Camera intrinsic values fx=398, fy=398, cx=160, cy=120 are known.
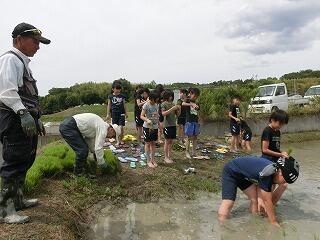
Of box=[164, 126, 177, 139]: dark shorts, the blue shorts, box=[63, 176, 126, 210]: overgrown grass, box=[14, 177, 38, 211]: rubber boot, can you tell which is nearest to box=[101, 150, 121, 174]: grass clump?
box=[63, 176, 126, 210]: overgrown grass

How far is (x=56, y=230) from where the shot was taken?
429 cm

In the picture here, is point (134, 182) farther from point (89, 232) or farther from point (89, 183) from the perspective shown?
point (89, 232)

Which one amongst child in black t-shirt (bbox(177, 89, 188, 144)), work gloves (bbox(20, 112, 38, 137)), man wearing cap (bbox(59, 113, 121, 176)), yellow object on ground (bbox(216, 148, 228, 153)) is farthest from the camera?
yellow object on ground (bbox(216, 148, 228, 153))

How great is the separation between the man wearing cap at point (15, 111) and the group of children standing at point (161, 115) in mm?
3828

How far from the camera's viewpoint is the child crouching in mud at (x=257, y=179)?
5.21 m

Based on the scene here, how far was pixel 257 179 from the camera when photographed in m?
5.44

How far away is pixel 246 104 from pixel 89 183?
10037 millimetres

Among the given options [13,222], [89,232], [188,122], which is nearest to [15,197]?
[13,222]

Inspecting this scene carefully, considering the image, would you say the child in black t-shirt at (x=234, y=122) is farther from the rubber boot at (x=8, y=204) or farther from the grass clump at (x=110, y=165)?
the rubber boot at (x=8, y=204)

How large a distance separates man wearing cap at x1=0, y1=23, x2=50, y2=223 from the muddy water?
3.94 ft

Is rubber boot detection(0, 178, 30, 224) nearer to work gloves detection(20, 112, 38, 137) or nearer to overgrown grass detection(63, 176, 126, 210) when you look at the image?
work gloves detection(20, 112, 38, 137)

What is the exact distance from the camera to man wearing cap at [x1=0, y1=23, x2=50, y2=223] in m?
3.98

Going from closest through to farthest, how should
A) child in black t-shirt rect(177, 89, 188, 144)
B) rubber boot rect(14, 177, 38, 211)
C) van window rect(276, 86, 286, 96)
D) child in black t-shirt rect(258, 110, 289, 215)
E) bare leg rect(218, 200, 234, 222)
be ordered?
rubber boot rect(14, 177, 38, 211)
bare leg rect(218, 200, 234, 222)
child in black t-shirt rect(258, 110, 289, 215)
child in black t-shirt rect(177, 89, 188, 144)
van window rect(276, 86, 286, 96)

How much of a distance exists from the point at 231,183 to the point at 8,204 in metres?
3.01
